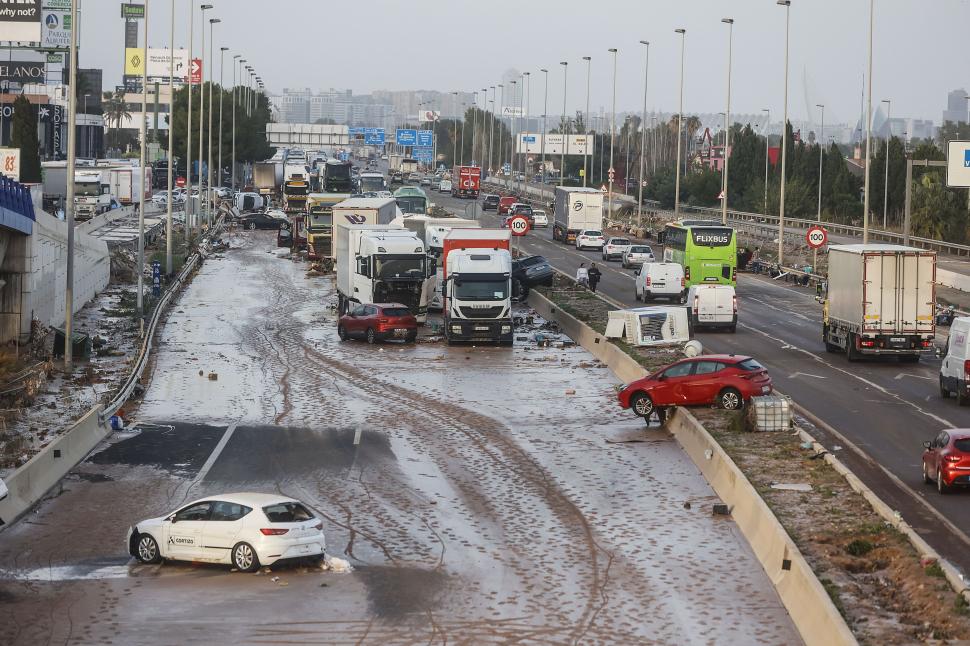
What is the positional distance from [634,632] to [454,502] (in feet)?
27.3

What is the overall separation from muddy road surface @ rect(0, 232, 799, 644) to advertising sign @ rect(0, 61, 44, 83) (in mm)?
91913

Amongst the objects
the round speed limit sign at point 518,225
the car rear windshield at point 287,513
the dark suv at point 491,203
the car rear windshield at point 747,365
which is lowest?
the car rear windshield at point 287,513

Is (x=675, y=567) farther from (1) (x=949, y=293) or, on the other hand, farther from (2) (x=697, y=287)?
(1) (x=949, y=293)

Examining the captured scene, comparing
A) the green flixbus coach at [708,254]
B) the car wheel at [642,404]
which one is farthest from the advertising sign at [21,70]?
the car wheel at [642,404]

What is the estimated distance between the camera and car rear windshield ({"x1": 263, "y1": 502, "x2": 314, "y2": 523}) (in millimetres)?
21047

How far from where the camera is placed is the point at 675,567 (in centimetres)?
2170

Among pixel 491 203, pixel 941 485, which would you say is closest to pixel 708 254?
pixel 941 485

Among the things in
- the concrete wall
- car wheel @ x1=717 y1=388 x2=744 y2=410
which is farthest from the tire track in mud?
the concrete wall

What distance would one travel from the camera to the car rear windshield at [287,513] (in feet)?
69.1

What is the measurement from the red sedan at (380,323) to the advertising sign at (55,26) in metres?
78.4

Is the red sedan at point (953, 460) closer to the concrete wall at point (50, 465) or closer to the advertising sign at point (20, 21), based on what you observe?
the concrete wall at point (50, 465)

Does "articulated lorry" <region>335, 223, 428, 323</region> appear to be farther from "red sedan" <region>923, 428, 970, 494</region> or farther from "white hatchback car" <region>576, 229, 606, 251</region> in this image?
"white hatchback car" <region>576, 229, 606, 251</region>

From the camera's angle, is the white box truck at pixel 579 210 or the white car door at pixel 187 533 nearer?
the white car door at pixel 187 533

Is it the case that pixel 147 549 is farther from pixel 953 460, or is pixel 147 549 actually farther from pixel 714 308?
pixel 714 308
